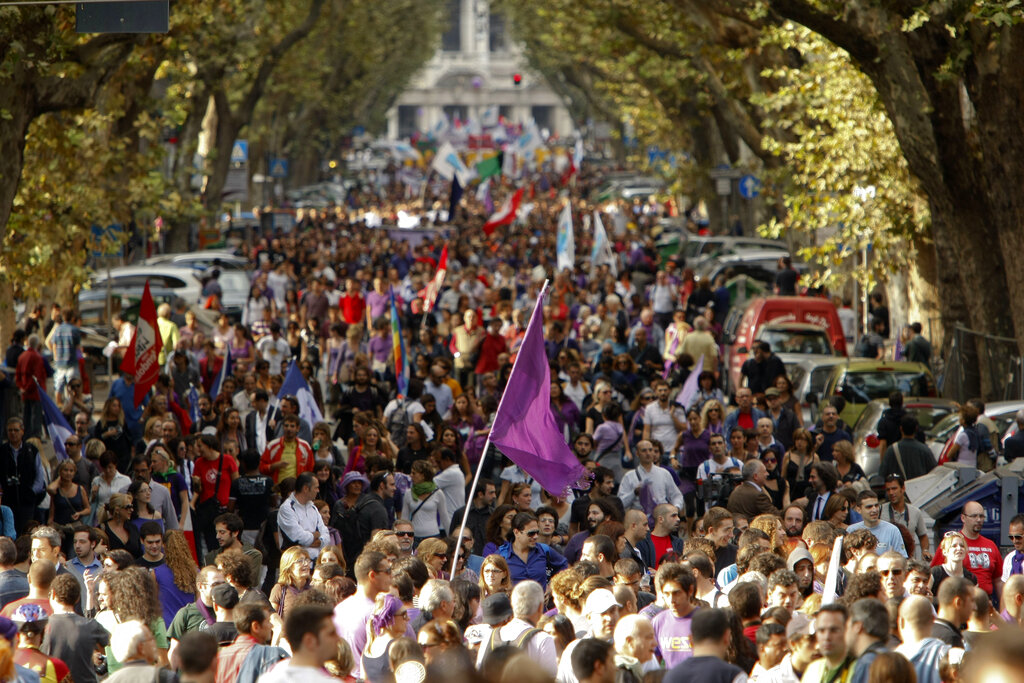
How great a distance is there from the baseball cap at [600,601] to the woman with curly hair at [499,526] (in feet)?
8.17

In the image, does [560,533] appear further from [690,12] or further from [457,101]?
[457,101]

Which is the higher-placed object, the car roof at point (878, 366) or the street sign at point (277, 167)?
the car roof at point (878, 366)

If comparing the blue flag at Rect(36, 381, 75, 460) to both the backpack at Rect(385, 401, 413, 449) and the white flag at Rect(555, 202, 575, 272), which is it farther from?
the white flag at Rect(555, 202, 575, 272)

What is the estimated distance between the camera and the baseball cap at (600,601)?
25.6ft

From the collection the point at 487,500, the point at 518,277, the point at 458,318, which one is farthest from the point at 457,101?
the point at 487,500

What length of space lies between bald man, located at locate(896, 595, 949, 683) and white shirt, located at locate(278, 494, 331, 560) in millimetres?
4984

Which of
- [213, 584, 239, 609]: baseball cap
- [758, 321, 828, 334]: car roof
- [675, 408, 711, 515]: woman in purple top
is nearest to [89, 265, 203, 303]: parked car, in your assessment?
[758, 321, 828, 334]: car roof

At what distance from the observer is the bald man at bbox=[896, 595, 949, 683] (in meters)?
7.00

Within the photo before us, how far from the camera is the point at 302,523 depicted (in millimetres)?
→ 11297

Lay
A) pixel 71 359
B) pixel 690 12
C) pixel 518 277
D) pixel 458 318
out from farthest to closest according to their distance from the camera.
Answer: pixel 518 277 < pixel 690 12 < pixel 458 318 < pixel 71 359

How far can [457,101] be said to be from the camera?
162 m

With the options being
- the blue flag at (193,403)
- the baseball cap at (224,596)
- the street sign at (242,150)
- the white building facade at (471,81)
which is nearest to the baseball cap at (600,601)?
the baseball cap at (224,596)

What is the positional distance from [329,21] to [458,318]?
25551 millimetres

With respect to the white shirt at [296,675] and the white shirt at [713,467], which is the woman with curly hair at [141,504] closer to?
the white shirt at [713,467]
